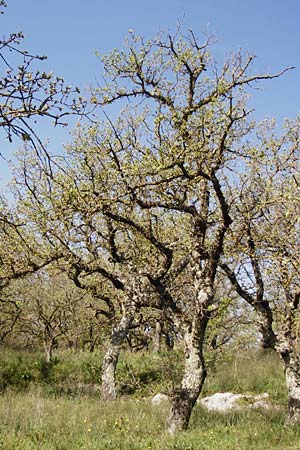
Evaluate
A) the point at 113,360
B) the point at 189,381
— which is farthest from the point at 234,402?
the point at 189,381

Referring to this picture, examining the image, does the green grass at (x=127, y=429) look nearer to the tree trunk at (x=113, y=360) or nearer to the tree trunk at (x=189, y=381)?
the tree trunk at (x=189, y=381)

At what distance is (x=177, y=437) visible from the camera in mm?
7977

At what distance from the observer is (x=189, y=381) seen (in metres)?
9.28

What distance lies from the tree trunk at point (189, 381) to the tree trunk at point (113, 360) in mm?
5812

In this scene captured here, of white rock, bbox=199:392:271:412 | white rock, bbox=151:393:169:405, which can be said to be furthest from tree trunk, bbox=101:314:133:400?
white rock, bbox=199:392:271:412

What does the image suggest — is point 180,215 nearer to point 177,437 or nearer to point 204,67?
point 204,67

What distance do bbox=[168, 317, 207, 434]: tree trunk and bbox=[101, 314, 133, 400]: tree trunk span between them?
19.1 feet

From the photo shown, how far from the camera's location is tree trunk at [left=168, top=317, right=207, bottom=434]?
29.8 feet

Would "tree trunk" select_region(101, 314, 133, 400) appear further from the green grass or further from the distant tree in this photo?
the distant tree

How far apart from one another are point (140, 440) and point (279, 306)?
15.5 ft

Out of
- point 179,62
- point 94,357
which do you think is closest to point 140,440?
point 179,62

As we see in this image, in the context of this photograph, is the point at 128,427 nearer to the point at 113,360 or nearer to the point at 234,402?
the point at 234,402

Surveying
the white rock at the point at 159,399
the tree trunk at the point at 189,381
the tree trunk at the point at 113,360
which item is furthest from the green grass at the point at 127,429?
the tree trunk at the point at 113,360

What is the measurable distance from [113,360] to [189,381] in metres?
6.33
